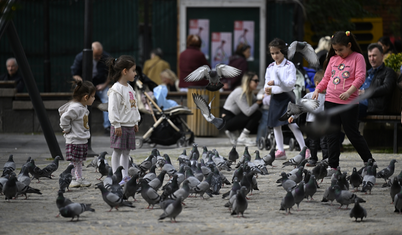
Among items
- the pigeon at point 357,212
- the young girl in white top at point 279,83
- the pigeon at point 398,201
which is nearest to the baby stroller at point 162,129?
the young girl in white top at point 279,83

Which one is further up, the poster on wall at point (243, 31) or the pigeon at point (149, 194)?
the poster on wall at point (243, 31)

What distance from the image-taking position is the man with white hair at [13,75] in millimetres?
13817

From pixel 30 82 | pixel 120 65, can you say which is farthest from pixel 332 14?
pixel 120 65

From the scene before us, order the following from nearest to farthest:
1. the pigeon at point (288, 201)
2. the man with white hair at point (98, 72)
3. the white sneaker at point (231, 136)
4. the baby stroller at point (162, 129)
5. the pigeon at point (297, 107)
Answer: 1. the pigeon at point (288, 201)
2. the pigeon at point (297, 107)
3. the baby stroller at point (162, 129)
4. the white sneaker at point (231, 136)
5. the man with white hair at point (98, 72)

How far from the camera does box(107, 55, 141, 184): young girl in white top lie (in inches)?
277

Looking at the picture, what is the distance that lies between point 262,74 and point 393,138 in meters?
5.39

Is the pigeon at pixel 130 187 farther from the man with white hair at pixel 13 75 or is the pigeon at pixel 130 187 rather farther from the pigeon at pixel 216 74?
the man with white hair at pixel 13 75

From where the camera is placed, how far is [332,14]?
16859 mm

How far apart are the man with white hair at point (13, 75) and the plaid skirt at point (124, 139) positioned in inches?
296

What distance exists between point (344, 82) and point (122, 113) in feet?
9.56

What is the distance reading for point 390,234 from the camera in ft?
16.2

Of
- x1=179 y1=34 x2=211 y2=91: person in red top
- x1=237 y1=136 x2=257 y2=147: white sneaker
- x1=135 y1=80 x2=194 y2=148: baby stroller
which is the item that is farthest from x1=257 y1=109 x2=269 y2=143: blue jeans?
x1=179 y1=34 x2=211 y2=91: person in red top

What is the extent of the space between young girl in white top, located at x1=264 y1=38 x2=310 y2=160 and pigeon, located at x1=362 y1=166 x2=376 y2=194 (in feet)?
8.54

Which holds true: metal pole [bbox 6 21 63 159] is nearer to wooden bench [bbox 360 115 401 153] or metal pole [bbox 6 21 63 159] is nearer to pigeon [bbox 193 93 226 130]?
pigeon [bbox 193 93 226 130]
